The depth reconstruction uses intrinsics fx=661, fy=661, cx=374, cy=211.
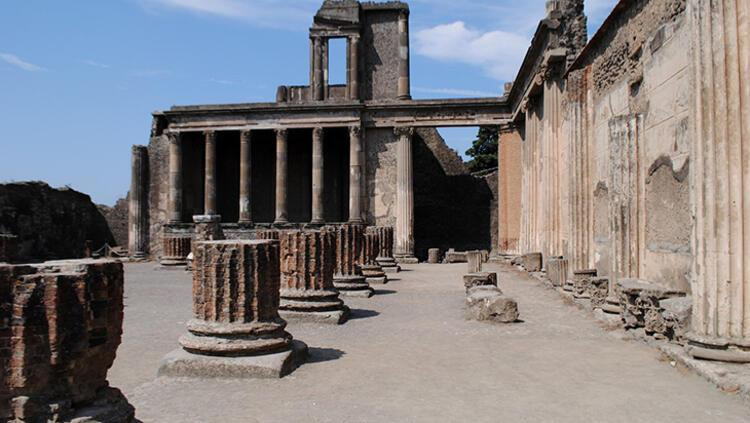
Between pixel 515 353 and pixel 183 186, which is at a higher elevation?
pixel 183 186

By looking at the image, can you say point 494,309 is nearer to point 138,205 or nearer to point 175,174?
point 175,174

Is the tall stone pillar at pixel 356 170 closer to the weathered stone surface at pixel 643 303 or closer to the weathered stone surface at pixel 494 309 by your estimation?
the weathered stone surface at pixel 494 309

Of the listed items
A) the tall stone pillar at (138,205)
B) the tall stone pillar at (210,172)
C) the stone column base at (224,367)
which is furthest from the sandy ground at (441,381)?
the tall stone pillar at (138,205)

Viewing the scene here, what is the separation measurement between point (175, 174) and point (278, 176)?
415cm

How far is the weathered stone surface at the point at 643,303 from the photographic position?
6959mm

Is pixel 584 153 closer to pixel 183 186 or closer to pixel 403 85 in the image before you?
pixel 403 85

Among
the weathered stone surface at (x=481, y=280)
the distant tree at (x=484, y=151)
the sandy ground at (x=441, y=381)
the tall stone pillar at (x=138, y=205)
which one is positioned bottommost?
the sandy ground at (x=441, y=381)

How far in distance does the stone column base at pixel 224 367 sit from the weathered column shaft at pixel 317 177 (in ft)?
60.9

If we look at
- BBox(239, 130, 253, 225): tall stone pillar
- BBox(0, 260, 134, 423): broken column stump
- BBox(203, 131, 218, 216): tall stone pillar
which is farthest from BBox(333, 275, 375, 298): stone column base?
BBox(203, 131, 218, 216): tall stone pillar

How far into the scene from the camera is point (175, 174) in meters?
25.7

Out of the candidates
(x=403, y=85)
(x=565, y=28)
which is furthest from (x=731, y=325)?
(x=403, y=85)

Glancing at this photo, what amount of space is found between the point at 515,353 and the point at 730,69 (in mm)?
3260

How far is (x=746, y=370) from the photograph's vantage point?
5215 mm

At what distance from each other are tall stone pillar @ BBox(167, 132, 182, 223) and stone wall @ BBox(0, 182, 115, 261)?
4678mm
